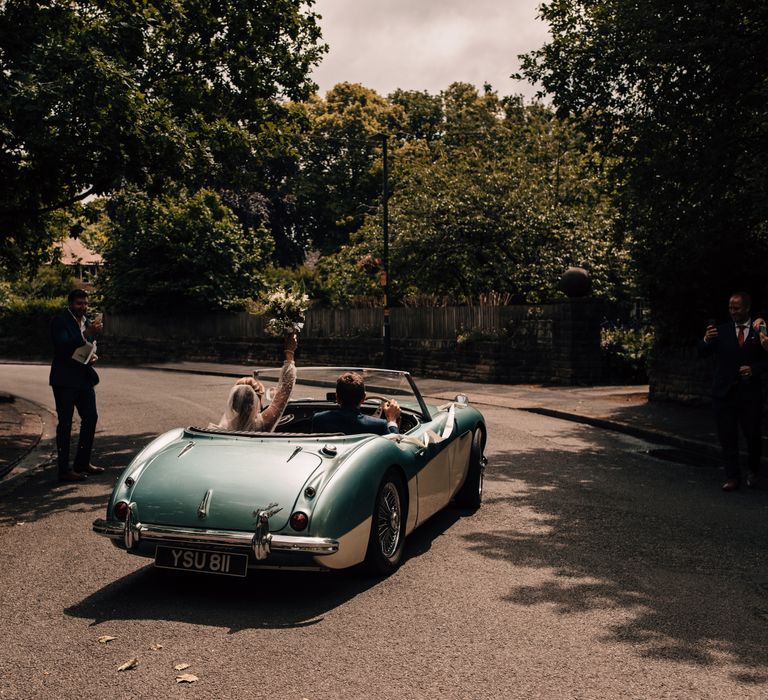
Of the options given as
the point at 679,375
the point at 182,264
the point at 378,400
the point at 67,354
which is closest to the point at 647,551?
the point at 378,400

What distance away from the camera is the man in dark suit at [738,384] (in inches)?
364

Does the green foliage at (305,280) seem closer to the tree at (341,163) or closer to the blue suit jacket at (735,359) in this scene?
the tree at (341,163)

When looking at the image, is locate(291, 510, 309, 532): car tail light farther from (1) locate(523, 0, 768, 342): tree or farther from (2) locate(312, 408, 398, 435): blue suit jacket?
(1) locate(523, 0, 768, 342): tree

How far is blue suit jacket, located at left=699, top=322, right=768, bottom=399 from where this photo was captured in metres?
9.26

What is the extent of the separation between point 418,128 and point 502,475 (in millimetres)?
58790

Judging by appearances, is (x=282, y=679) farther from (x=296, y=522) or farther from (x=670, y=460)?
(x=670, y=460)

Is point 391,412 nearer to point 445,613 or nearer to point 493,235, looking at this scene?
point 445,613

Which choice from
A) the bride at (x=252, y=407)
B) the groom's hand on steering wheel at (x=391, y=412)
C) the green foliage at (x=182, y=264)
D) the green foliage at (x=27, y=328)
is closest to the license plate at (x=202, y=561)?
the bride at (x=252, y=407)

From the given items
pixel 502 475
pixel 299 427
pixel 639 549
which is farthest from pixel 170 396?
pixel 639 549

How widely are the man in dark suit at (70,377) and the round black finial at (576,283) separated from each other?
14.6 meters

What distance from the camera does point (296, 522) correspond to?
5.25 meters

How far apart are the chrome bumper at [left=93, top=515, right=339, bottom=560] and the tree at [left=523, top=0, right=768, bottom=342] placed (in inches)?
319

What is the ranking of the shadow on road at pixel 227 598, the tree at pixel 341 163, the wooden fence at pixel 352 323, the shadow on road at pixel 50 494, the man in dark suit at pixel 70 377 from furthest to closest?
the tree at pixel 341 163, the wooden fence at pixel 352 323, the man in dark suit at pixel 70 377, the shadow on road at pixel 50 494, the shadow on road at pixel 227 598

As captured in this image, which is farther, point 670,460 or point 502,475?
point 670,460
